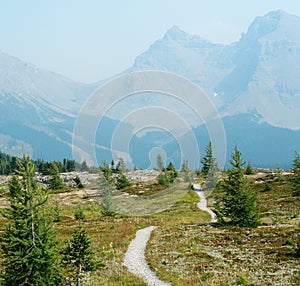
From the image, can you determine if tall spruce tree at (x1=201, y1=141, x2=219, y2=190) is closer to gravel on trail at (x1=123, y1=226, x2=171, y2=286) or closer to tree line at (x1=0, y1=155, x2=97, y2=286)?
gravel on trail at (x1=123, y1=226, x2=171, y2=286)

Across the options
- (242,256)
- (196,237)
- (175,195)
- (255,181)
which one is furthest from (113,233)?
(255,181)

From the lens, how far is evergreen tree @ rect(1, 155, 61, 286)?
21.8 meters

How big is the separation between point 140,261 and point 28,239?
12.3m

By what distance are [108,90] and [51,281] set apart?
34.5m

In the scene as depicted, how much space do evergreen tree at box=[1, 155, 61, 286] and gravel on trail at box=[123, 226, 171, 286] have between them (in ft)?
21.9

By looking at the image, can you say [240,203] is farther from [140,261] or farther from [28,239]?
[28,239]

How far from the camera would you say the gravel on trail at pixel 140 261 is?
26.2 m

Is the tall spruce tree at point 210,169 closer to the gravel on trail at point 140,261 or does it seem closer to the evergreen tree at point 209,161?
the evergreen tree at point 209,161

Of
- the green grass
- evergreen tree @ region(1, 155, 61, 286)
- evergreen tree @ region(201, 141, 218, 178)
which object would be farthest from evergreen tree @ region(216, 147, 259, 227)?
evergreen tree @ region(201, 141, 218, 178)

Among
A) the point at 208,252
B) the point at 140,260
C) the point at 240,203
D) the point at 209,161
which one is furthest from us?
the point at 209,161

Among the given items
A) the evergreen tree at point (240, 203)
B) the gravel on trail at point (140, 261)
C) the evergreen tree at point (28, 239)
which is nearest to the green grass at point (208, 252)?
the gravel on trail at point (140, 261)

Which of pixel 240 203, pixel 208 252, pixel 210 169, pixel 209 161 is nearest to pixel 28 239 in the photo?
pixel 208 252

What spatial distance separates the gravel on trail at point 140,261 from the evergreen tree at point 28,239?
6.67 metres

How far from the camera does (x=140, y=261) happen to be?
32.2 meters
